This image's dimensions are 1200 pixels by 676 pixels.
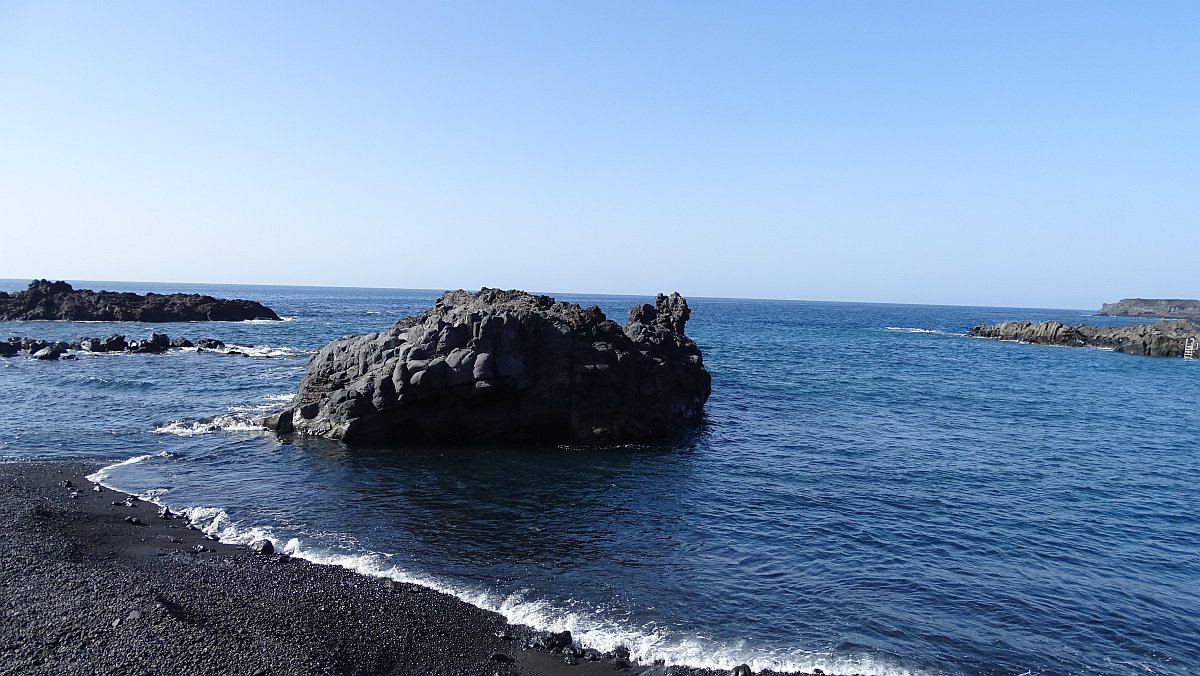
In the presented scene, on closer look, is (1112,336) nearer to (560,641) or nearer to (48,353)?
(560,641)

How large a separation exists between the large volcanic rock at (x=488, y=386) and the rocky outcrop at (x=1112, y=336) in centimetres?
10896

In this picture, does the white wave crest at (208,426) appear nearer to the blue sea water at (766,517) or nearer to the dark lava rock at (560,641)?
the blue sea water at (766,517)

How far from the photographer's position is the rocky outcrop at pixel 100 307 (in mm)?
116438

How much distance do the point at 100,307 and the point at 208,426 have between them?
3943 inches

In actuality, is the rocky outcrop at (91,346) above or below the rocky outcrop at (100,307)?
below

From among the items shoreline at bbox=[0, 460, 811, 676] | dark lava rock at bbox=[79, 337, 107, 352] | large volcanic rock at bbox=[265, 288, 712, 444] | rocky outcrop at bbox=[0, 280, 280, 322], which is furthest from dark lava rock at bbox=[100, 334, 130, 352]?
shoreline at bbox=[0, 460, 811, 676]

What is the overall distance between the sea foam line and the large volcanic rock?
1623cm

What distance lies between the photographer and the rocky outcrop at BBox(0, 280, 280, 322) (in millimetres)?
116438

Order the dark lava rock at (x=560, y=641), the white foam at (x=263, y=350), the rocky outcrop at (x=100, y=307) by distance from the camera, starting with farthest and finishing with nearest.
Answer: the rocky outcrop at (x=100, y=307)
the white foam at (x=263, y=350)
the dark lava rock at (x=560, y=641)

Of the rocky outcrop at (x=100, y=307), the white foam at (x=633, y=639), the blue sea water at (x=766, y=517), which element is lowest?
the white foam at (x=633, y=639)

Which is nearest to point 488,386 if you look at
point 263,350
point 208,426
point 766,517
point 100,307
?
point 766,517

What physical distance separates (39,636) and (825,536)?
83.4ft

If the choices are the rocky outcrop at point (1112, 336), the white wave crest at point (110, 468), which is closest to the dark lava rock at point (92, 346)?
the white wave crest at point (110, 468)

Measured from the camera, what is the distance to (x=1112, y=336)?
127875 millimetres
